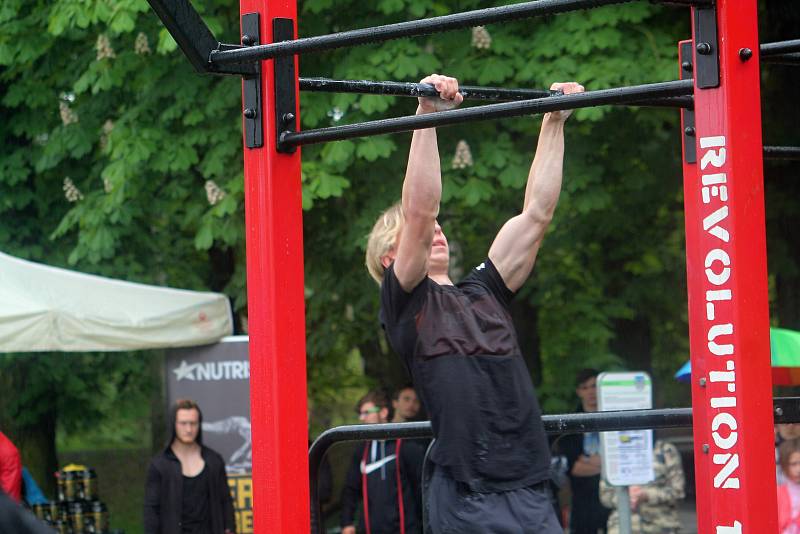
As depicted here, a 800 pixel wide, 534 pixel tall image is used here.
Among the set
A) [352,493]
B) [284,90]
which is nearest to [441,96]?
[284,90]

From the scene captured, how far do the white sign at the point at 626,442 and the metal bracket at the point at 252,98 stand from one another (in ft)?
13.8

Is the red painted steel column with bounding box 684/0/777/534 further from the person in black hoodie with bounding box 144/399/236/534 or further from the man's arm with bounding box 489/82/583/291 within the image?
the person in black hoodie with bounding box 144/399/236/534

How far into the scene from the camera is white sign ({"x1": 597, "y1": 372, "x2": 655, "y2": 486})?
6.50 m

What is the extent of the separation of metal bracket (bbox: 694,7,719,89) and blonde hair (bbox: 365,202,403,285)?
113cm

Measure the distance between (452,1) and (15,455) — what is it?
4.11 metres

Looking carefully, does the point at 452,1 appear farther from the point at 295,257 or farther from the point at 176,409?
the point at 295,257

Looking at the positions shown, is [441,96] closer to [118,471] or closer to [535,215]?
[535,215]

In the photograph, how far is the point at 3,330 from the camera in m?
8.68

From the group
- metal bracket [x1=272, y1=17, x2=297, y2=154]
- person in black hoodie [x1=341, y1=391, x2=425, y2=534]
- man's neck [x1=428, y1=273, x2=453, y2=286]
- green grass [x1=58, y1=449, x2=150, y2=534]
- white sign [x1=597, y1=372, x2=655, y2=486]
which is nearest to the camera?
metal bracket [x1=272, y1=17, x2=297, y2=154]

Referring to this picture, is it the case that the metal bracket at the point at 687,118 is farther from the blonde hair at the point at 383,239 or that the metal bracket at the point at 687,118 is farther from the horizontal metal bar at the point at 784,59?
the blonde hair at the point at 383,239

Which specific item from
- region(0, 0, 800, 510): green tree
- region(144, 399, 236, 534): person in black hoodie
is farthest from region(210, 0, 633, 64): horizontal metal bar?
region(144, 399, 236, 534): person in black hoodie

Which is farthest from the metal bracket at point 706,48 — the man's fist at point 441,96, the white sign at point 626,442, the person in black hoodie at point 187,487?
the person in black hoodie at point 187,487

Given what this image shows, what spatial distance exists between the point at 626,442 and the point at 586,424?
12.0 ft

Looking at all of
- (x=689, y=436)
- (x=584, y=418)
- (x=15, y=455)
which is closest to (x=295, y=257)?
(x=584, y=418)
